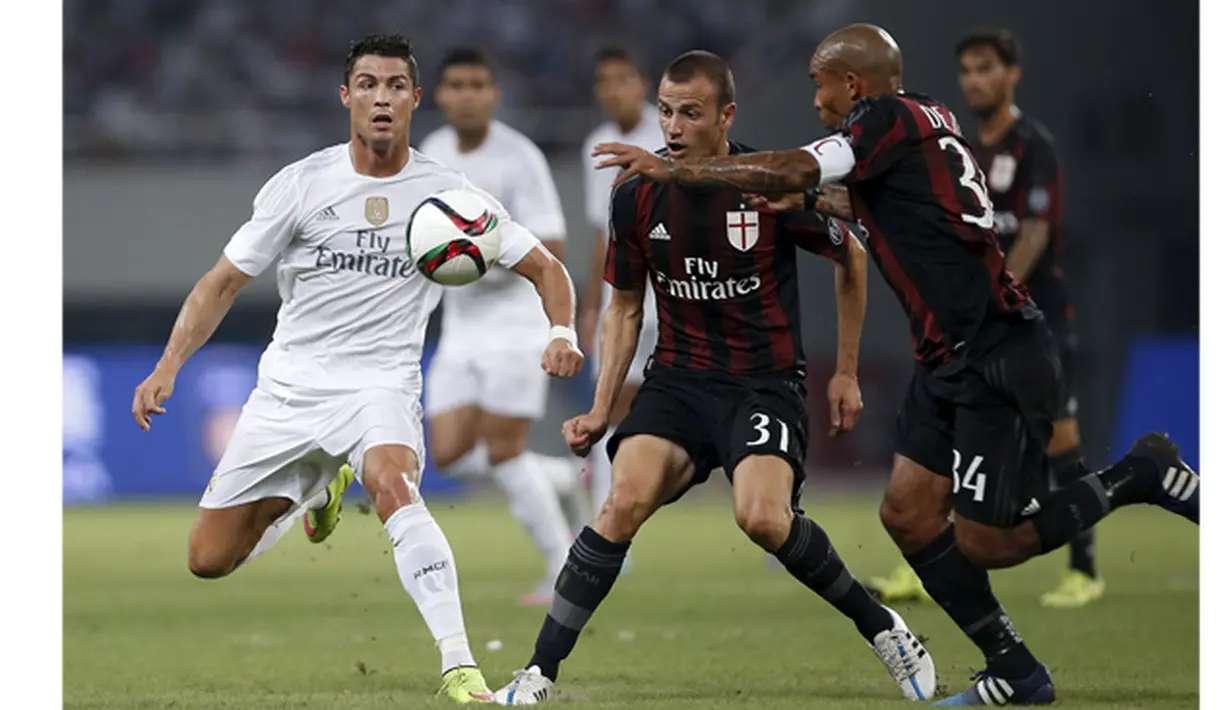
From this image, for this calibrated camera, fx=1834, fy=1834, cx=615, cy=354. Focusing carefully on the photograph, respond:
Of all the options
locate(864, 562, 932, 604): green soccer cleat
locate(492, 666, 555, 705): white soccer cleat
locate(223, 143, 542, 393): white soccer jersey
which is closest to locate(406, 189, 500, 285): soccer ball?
locate(223, 143, 542, 393): white soccer jersey

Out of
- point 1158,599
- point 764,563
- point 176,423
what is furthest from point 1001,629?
point 176,423

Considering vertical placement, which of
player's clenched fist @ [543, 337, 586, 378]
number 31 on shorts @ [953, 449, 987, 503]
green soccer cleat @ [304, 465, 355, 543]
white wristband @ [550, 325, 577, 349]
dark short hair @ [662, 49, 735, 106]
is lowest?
green soccer cleat @ [304, 465, 355, 543]

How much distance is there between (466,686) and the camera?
16.3 feet

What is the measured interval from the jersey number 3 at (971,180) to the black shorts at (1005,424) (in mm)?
317

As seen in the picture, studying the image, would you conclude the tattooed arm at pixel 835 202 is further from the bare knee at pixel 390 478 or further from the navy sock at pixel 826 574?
the bare knee at pixel 390 478

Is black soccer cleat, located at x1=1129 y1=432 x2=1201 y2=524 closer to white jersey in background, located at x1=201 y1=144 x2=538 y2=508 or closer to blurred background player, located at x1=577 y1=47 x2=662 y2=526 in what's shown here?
white jersey in background, located at x1=201 y1=144 x2=538 y2=508

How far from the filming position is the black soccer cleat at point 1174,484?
4.96 meters

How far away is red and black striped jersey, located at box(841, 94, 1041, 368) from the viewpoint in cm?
481

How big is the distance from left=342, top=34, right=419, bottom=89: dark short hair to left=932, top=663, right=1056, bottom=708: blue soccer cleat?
2.42 metres

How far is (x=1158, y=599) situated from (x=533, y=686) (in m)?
3.84

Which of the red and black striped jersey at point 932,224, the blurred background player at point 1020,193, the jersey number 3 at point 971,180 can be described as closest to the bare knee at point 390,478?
the red and black striped jersey at point 932,224

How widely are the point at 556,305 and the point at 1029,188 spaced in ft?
9.45

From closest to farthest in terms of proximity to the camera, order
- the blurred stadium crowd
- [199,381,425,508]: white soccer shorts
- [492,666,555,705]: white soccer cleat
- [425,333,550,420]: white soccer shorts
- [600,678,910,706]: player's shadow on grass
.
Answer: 1. [492,666,555,705]: white soccer cleat
2. [600,678,910,706]: player's shadow on grass
3. [199,381,425,508]: white soccer shorts
4. [425,333,550,420]: white soccer shorts
5. the blurred stadium crowd
